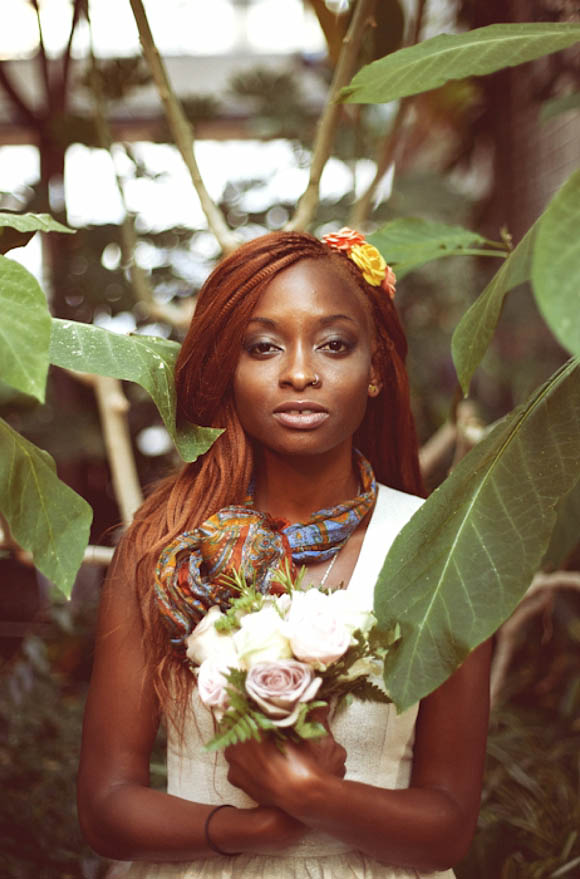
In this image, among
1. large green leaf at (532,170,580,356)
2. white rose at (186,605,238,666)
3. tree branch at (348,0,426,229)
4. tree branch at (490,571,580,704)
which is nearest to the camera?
large green leaf at (532,170,580,356)

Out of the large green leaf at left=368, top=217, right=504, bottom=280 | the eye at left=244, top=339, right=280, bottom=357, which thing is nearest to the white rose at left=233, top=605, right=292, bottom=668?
the eye at left=244, top=339, right=280, bottom=357

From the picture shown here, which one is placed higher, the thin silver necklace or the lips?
the lips

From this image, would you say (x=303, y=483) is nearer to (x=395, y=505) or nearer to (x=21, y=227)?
(x=395, y=505)

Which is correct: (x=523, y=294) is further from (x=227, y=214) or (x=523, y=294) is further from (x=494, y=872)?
(x=494, y=872)

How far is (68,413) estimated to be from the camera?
3303 mm

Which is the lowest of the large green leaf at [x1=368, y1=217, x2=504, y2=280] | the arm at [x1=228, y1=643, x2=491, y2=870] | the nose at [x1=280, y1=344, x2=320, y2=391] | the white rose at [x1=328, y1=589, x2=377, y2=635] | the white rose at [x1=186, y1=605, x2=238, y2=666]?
the arm at [x1=228, y1=643, x2=491, y2=870]

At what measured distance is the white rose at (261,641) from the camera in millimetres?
1182

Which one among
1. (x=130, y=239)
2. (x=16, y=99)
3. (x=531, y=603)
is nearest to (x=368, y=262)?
(x=130, y=239)

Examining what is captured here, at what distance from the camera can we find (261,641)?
119 centimetres

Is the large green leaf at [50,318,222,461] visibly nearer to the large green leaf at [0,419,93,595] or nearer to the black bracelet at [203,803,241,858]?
the large green leaf at [0,419,93,595]

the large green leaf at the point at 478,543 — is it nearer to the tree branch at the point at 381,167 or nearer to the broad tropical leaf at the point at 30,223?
the broad tropical leaf at the point at 30,223

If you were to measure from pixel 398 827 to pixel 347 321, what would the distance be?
0.72 m

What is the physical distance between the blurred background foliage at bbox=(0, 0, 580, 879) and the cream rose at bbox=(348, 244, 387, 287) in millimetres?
554

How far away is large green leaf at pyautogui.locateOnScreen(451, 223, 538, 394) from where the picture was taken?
3.84ft
